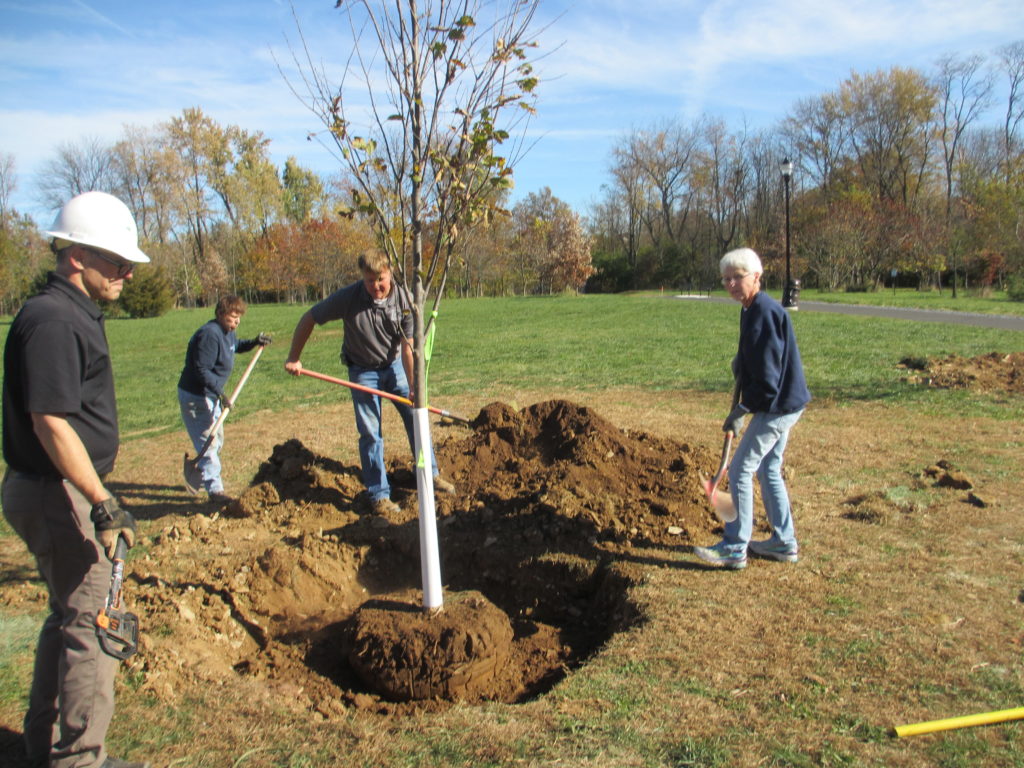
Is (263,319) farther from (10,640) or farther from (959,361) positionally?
(10,640)

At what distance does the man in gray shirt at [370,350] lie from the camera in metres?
5.19

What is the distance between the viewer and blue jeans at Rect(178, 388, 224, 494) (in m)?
6.02

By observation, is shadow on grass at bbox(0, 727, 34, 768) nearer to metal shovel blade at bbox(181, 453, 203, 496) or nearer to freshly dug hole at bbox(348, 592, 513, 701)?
freshly dug hole at bbox(348, 592, 513, 701)

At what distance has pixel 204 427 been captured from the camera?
20.3ft

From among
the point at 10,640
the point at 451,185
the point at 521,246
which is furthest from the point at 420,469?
the point at 521,246

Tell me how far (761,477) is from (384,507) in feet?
8.72

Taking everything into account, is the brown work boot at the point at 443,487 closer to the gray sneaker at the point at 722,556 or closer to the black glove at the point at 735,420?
the gray sneaker at the point at 722,556

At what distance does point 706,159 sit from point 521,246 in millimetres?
20540

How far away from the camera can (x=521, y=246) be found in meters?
54.8

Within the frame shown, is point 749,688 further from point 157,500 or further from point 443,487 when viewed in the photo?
point 157,500

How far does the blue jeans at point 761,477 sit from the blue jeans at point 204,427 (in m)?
4.21

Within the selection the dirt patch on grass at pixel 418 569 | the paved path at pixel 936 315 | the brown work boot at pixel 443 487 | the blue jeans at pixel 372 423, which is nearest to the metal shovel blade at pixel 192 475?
the dirt patch on grass at pixel 418 569

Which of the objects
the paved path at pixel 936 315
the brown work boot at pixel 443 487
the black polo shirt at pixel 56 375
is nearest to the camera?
the black polo shirt at pixel 56 375

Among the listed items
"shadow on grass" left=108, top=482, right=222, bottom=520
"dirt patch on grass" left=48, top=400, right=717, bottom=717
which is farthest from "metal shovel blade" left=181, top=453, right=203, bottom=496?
"dirt patch on grass" left=48, top=400, right=717, bottom=717
